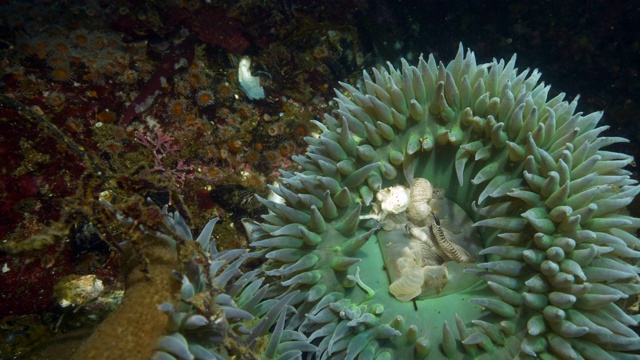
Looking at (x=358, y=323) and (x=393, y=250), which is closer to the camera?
(x=358, y=323)

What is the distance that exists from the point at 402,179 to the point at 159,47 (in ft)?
11.3

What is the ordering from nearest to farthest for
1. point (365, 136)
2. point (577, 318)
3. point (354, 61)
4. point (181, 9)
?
point (577, 318), point (365, 136), point (181, 9), point (354, 61)

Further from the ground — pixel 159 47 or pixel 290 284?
pixel 159 47

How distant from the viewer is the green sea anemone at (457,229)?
292 cm

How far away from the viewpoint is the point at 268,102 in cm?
523

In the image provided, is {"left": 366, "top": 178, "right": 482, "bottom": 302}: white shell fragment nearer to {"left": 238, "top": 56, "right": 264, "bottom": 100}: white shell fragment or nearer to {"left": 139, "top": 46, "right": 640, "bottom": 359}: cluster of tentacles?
{"left": 139, "top": 46, "right": 640, "bottom": 359}: cluster of tentacles

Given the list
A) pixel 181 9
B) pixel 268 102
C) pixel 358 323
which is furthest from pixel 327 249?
pixel 181 9

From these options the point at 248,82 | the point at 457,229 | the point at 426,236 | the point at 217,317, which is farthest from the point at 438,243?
the point at 248,82

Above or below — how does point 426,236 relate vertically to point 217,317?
above

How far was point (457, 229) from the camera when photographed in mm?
3947

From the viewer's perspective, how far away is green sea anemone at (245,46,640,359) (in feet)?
9.58

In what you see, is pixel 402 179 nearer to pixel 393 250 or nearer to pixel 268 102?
pixel 393 250

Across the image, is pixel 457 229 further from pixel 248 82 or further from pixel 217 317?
pixel 248 82

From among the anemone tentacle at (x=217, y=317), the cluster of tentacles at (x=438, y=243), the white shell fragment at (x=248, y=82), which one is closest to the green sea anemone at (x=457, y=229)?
the cluster of tentacles at (x=438, y=243)
